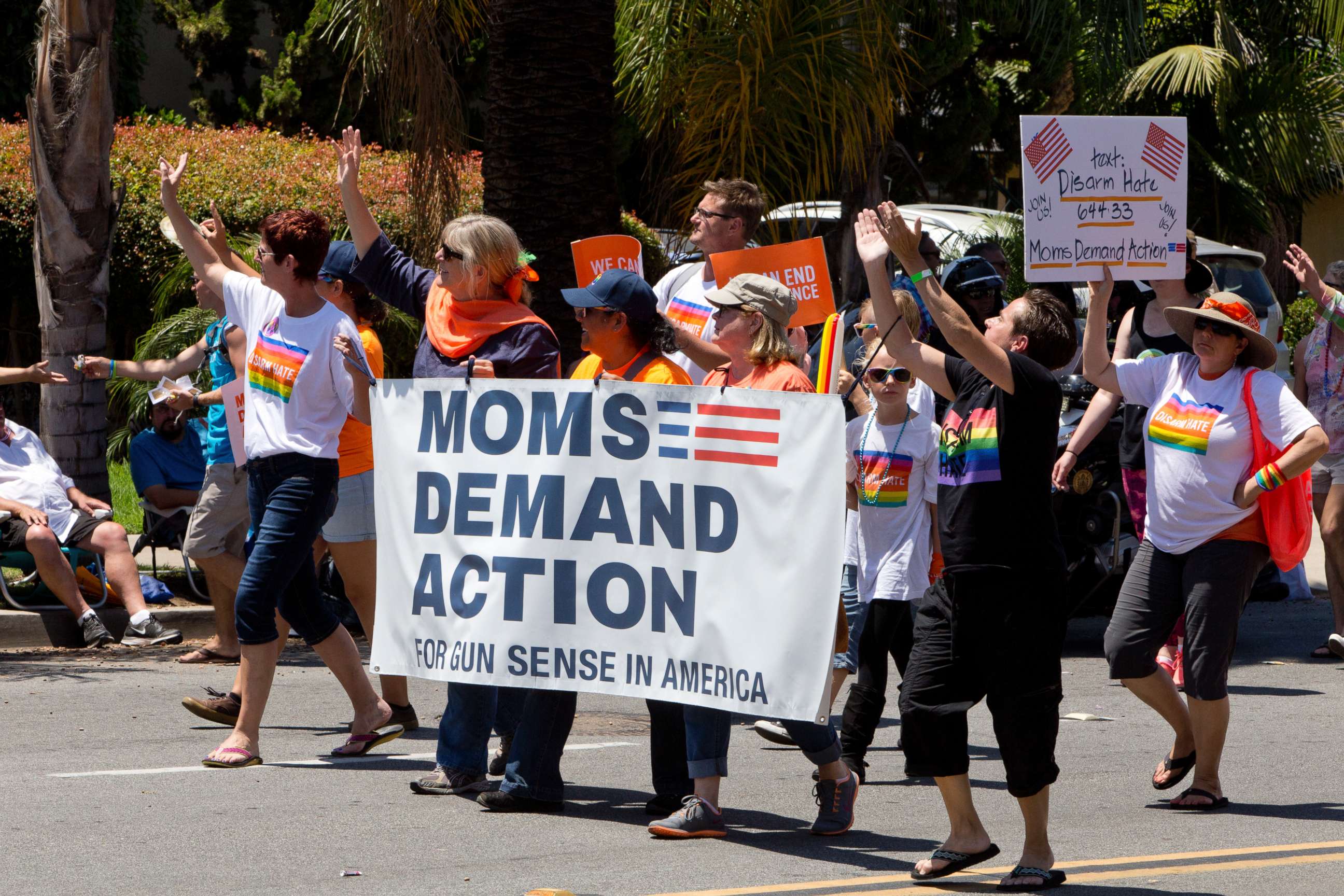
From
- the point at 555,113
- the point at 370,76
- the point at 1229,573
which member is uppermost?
the point at 370,76

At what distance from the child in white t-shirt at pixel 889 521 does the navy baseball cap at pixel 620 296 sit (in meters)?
1.18

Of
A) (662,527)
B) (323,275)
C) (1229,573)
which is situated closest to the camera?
(662,527)

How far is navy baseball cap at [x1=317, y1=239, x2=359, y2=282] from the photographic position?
6461 millimetres

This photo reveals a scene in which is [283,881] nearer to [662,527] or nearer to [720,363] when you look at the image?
[662,527]

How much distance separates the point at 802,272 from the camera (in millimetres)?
7324

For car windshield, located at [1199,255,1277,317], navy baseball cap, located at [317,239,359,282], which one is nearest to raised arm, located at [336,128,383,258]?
navy baseball cap, located at [317,239,359,282]

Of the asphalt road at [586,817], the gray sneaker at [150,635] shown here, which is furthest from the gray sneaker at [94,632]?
the asphalt road at [586,817]

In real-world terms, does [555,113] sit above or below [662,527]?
above

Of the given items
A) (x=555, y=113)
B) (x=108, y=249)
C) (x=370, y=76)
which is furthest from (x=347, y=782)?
(x=370, y=76)

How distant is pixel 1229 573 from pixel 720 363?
6.39 feet

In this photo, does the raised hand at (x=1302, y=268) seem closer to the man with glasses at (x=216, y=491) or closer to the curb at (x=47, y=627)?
the man with glasses at (x=216, y=491)

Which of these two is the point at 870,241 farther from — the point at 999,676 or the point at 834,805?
the point at 834,805

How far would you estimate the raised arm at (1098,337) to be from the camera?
5.90 m

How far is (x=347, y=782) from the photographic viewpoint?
621cm
